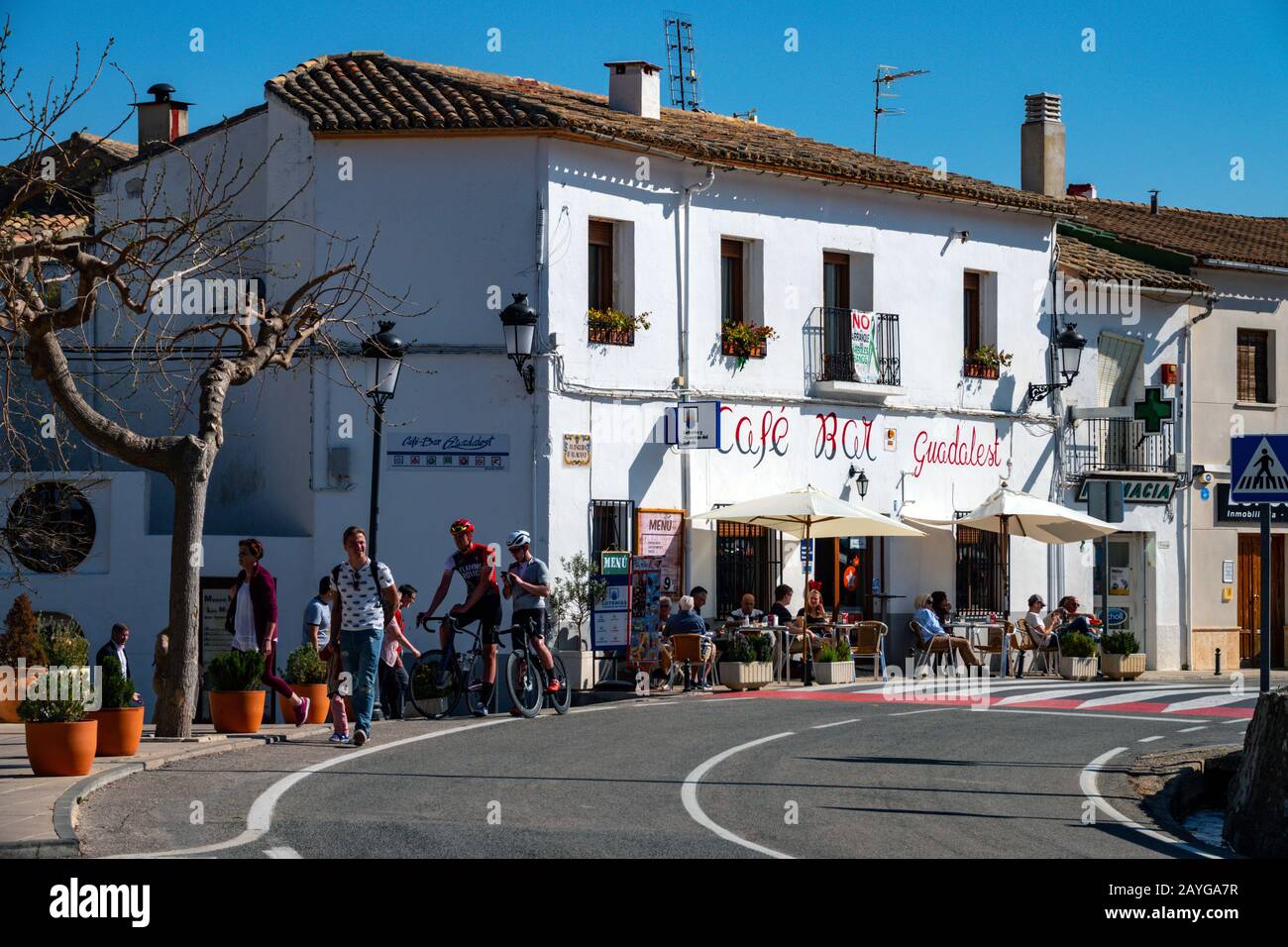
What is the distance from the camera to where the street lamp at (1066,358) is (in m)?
30.9

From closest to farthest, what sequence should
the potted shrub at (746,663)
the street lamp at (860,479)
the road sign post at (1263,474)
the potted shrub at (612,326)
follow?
the road sign post at (1263,474), the potted shrub at (746,663), the potted shrub at (612,326), the street lamp at (860,479)

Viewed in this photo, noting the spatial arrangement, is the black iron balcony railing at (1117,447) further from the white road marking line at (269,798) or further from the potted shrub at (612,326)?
the white road marking line at (269,798)

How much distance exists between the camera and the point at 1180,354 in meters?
34.8

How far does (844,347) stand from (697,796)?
56.9ft

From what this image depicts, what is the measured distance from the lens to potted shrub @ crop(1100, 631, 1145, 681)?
26750 mm

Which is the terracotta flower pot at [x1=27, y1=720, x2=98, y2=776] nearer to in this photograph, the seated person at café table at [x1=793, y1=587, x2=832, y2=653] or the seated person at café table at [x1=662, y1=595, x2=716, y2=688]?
the seated person at café table at [x1=662, y1=595, x2=716, y2=688]

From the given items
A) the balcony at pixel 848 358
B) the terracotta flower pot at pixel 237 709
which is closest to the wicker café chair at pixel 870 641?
the balcony at pixel 848 358

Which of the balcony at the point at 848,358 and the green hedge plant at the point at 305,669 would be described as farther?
the balcony at the point at 848,358

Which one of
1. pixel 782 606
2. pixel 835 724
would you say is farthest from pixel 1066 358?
pixel 835 724

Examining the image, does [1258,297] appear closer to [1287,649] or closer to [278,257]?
[1287,649]

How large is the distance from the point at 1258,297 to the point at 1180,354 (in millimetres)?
2634

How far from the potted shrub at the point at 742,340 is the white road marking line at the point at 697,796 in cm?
1112

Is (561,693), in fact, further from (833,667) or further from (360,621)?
(833,667)
